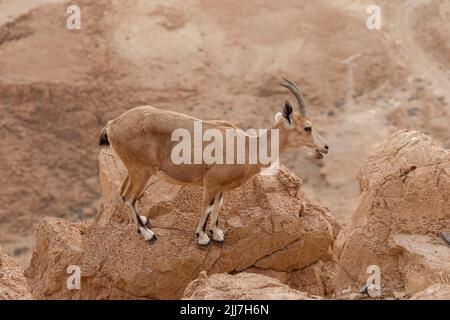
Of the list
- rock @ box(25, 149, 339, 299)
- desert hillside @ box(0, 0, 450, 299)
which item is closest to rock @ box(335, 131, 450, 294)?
rock @ box(25, 149, 339, 299)

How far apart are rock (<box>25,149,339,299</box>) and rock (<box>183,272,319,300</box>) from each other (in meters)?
3.00

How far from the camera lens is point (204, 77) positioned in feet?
146

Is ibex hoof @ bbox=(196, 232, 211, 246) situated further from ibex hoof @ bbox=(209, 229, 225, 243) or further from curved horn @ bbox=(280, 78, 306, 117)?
curved horn @ bbox=(280, 78, 306, 117)

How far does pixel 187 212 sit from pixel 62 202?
24541 mm

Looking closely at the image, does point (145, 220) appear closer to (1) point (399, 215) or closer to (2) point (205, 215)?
(2) point (205, 215)

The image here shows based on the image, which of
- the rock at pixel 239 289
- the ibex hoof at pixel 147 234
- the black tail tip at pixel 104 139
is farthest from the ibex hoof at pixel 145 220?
the rock at pixel 239 289

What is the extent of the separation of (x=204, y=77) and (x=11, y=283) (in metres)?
31.9

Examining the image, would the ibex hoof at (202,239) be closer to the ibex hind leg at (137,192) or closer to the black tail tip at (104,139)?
the ibex hind leg at (137,192)

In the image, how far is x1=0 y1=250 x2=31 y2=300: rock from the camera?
12.5 metres

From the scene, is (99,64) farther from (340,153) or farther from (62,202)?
(340,153)

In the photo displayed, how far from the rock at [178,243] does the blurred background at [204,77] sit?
21119 millimetres

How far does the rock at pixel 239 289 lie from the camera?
11.2 m

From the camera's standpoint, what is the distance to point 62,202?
39.2 m
